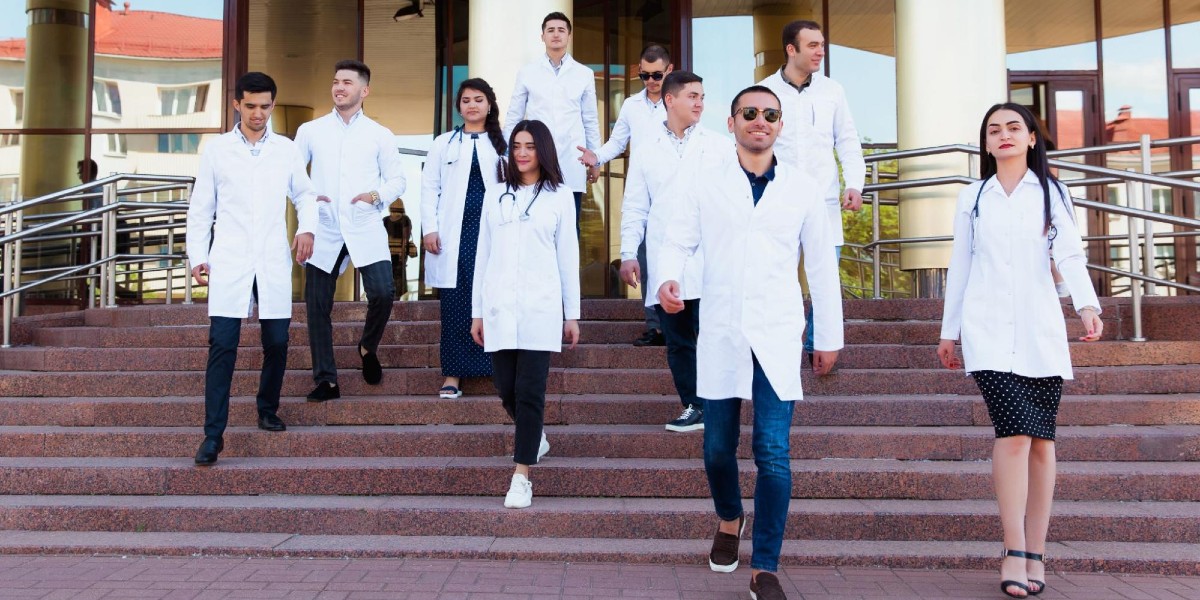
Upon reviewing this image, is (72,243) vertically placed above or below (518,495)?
above

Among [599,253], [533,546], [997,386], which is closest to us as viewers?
[997,386]

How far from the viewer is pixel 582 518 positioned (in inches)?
182

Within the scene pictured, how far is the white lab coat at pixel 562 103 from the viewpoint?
21.8ft

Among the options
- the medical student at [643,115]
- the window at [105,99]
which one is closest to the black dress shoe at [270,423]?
the medical student at [643,115]

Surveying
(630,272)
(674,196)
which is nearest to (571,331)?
(630,272)

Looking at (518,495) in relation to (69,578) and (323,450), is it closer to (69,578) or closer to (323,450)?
(323,450)

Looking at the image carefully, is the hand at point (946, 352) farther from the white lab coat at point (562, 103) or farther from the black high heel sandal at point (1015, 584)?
the white lab coat at point (562, 103)

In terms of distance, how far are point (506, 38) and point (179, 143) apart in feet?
16.3

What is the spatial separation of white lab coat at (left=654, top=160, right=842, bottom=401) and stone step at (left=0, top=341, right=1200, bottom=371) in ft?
8.82

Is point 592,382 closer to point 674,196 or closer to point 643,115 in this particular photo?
point 674,196

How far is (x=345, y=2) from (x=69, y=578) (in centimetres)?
998

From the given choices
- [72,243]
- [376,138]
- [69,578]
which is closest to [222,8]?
[72,243]

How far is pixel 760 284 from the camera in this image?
369 cm

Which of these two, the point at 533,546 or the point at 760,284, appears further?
the point at 533,546
